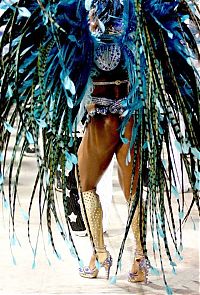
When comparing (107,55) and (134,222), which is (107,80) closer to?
(107,55)

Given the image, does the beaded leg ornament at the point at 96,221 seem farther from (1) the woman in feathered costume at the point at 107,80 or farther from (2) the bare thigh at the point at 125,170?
(1) the woman in feathered costume at the point at 107,80

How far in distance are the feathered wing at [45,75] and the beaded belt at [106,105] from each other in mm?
193

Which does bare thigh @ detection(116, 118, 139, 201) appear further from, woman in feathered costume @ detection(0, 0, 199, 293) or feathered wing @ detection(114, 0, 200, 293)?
feathered wing @ detection(114, 0, 200, 293)

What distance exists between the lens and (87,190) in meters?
2.28

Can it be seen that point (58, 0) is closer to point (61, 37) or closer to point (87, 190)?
point (61, 37)

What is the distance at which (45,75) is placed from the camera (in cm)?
178

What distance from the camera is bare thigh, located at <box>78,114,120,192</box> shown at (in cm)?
214

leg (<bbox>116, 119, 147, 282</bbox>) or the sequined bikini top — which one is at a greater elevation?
the sequined bikini top

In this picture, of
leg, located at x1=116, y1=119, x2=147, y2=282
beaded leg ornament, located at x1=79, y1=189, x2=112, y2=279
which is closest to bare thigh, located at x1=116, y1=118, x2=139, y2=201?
leg, located at x1=116, y1=119, x2=147, y2=282

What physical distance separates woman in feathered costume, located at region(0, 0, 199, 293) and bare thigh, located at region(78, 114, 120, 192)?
0.05 metres

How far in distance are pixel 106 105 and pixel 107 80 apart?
88 mm

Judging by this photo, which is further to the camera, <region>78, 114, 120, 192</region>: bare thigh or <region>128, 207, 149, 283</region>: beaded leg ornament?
<region>128, 207, 149, 283</region>: beaded leg ornament

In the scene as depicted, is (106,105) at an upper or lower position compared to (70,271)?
upper

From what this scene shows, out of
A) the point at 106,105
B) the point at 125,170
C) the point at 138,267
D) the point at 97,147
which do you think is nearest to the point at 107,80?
the point at 106,105
